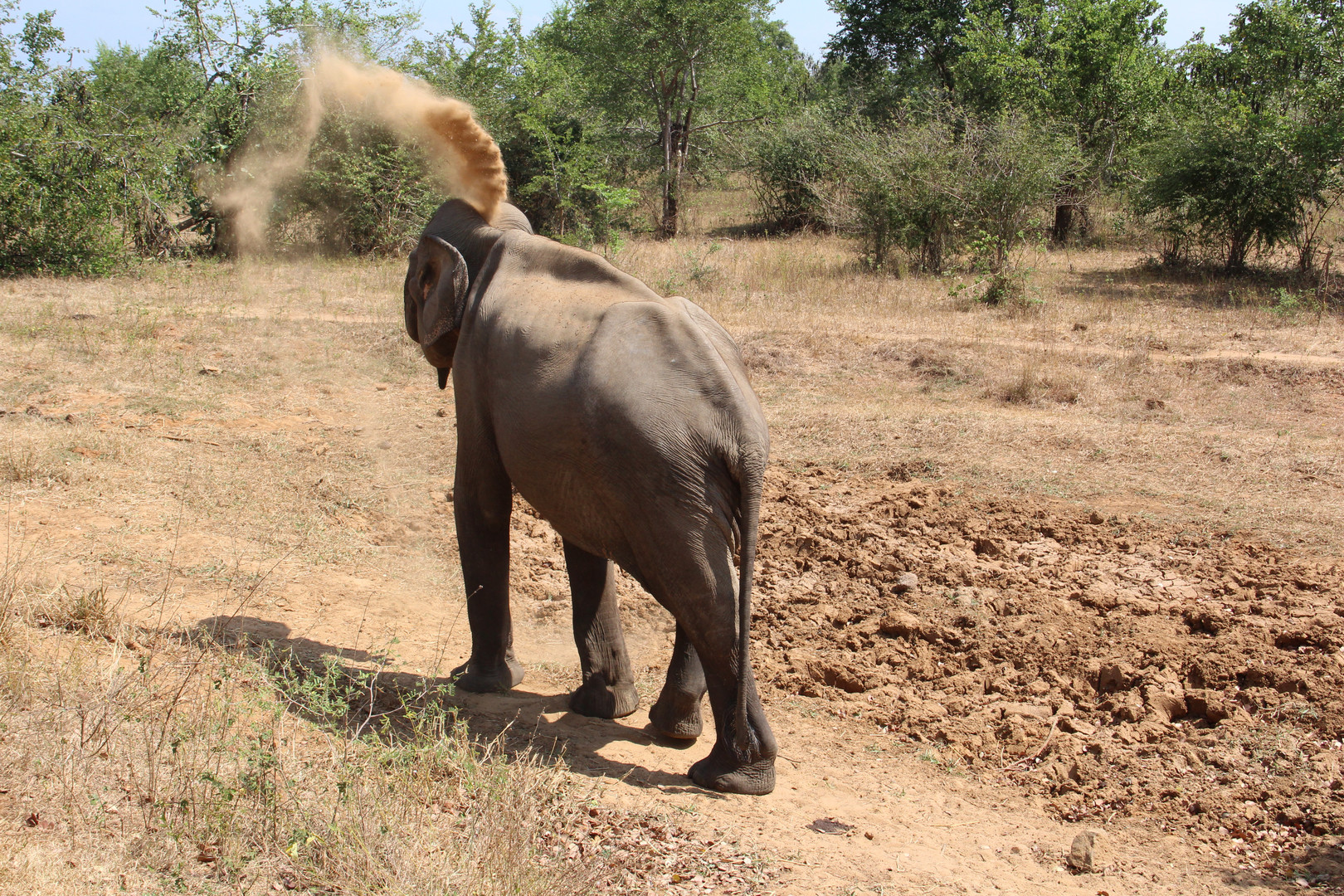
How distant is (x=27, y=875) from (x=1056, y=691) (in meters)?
4.19

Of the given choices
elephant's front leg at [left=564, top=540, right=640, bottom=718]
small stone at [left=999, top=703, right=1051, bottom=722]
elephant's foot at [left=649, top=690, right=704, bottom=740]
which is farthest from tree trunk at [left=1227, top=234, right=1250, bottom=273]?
elephant's foot at [left=649, top=690, right=704, bottom=740]

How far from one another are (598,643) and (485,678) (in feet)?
1.91

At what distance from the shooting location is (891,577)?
6.20 metres

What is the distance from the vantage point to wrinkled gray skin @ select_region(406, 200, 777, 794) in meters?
3.60

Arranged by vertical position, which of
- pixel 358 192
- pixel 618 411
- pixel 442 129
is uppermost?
pixel 358 192

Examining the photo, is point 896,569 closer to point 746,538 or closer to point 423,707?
point 746,538

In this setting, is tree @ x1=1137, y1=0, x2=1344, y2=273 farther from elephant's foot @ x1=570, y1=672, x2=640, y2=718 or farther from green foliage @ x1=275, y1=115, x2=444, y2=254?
elephant's foot @ x1=570, y1=672, x2=640, y2=718

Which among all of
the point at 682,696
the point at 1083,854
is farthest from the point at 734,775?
the point at 1083,854

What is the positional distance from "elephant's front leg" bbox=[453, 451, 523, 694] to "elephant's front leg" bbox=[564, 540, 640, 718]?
32 cm

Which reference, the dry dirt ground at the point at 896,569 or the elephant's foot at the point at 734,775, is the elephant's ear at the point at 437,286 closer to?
the dry dirt ground at the point at 896,569

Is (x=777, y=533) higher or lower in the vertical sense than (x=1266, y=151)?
lower

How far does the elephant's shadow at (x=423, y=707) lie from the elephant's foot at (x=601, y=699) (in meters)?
0.04

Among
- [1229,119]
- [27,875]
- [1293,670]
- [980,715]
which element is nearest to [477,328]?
[27,875]

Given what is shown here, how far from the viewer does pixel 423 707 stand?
4.30 m
